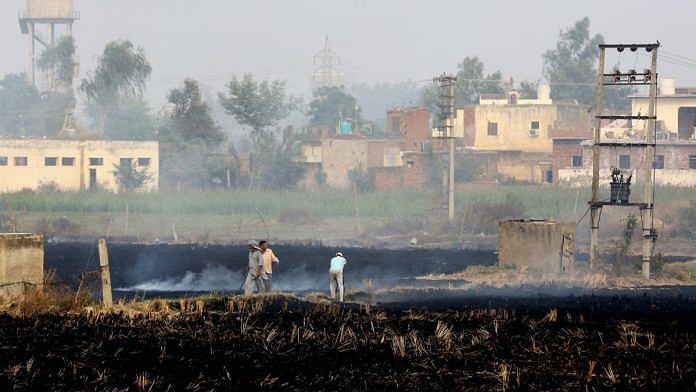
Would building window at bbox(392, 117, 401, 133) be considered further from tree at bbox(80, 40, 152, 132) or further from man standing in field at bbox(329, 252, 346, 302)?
man standing in field at bbox(329, 252, 346, 302)

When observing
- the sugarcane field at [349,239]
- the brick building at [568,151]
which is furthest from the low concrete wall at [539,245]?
the brick building at [568,151]

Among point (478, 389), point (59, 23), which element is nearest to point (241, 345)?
point (478, 389)

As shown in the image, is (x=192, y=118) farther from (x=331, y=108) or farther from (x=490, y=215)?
(x=490, y=215)

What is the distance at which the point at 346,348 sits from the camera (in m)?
23.2

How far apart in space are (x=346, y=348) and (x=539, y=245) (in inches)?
882

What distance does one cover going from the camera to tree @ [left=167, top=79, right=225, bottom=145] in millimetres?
112500

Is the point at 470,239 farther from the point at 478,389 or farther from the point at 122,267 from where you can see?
the point at 478,389

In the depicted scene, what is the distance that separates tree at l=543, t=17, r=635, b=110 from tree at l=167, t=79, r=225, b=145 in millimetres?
41220

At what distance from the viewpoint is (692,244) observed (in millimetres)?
67812

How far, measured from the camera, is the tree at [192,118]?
112500 millimetres

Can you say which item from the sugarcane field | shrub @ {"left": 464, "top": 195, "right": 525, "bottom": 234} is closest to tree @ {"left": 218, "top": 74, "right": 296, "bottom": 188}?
the sugarcane field

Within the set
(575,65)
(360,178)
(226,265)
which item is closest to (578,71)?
(575,65)

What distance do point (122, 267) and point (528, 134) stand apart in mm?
49748

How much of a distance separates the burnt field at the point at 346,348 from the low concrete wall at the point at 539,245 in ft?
42.5
